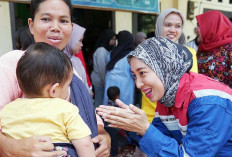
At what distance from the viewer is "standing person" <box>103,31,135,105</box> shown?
10.6 feet

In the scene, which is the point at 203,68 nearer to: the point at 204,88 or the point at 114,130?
the point at 204,88

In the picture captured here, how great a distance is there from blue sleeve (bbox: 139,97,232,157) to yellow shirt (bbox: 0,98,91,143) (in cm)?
56

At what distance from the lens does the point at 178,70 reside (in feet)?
4.46

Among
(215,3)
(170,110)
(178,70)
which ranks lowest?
(170,110)

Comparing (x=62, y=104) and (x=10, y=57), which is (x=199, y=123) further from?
(x=10, y=57)

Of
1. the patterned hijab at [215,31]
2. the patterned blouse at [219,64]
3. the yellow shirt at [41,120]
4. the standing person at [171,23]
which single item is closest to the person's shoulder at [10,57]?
the yellow shirt at [41,120]

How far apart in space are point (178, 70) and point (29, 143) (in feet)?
3.15

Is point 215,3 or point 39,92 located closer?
point 39,92

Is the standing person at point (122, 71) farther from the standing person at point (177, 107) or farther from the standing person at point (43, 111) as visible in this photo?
the standing person at point (43, 111)

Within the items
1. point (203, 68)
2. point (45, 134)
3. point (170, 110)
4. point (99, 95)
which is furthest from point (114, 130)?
point (45, 134)

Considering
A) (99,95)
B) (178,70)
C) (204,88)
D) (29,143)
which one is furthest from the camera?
(99,95)

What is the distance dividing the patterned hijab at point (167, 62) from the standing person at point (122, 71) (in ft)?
5.93

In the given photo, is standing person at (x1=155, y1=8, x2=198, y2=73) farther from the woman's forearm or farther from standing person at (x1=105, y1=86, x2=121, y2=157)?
the woman's forearm

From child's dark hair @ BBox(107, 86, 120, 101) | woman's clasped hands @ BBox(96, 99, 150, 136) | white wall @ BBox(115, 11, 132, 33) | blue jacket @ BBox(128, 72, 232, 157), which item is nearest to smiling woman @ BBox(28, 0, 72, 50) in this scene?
woman's clasped hands @ BBox(96, 99, 150, 136)
